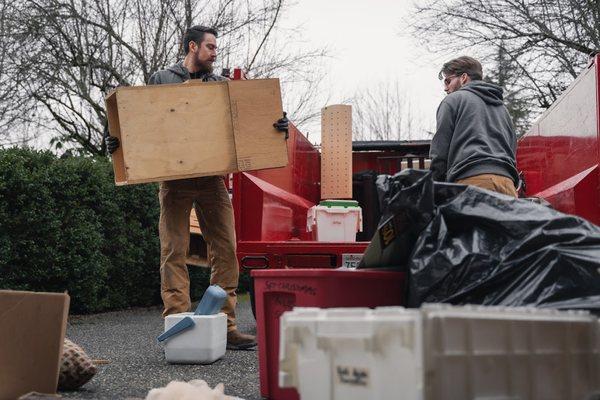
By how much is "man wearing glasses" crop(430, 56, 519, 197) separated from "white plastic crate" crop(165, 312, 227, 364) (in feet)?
5.27

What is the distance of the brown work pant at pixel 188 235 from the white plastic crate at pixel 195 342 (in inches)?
21.1

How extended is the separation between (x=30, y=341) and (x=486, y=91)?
294cm

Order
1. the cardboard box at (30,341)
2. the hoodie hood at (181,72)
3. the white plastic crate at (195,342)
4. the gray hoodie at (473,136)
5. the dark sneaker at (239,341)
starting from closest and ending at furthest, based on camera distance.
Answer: the cardboard box at (30,341)
the white plastic crate at (195,342)
the gray hoodie at (473,136)
the dark sneaker at (239,341)
the hoodie hood at (181,72)

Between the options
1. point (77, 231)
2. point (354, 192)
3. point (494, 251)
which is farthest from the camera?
point (77, 231)

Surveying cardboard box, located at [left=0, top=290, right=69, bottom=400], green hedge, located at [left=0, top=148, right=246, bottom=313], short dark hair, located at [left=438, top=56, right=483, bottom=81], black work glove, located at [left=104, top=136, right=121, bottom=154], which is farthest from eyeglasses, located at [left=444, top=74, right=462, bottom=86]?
green hedge, located at [left=0, top=148, right=246, bottom=313]

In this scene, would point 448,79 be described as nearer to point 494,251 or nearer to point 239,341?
point 239,341

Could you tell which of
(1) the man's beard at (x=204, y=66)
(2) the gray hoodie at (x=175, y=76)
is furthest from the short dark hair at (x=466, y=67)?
(1) the man's beard at (x=204, y=66)

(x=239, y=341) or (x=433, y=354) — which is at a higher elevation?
(x=433, y=354)

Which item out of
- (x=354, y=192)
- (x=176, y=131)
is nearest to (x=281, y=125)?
(x=176, y=131)

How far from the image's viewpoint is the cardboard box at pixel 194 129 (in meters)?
4.55

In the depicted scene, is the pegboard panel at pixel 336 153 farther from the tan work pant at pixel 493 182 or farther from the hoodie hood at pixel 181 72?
the tan work pant at pixel 493 182

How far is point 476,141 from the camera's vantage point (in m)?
4.34

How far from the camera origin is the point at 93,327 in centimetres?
717

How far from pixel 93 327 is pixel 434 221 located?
5077 millimetres
